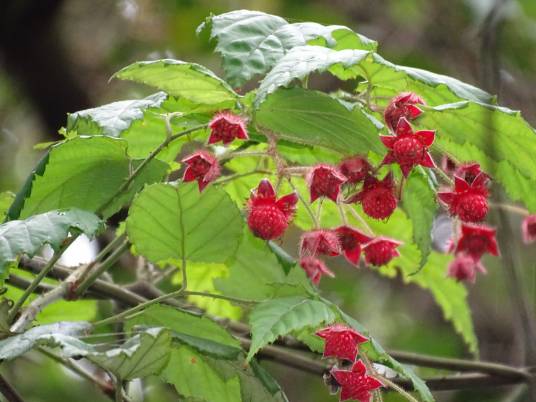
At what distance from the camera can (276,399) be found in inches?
59.7

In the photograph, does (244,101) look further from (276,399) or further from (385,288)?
(385,288)

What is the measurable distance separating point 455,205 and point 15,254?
68cm

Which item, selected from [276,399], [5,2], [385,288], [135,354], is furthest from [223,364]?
[385,288]

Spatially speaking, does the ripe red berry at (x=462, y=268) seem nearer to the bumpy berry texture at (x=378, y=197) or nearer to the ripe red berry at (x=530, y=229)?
the ripe red berry at (x=530, y=229)

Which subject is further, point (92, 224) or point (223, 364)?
point (223, 364)

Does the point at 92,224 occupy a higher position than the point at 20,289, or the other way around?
the point at 92,224

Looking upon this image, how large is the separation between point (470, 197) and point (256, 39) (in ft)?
1.38

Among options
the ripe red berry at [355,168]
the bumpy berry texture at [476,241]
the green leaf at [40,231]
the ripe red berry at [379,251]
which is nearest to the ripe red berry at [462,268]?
the bumpy berry texture at [476,241]

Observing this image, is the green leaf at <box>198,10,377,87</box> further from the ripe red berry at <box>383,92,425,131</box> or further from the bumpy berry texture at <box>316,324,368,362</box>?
the bumpy berry texture at <box>316,324,368,362</box>

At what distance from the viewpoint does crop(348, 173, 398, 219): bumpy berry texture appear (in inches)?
60.4

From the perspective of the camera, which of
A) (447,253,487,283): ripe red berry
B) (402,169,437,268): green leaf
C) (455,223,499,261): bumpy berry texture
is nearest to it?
(402,169,437,268): green leaf

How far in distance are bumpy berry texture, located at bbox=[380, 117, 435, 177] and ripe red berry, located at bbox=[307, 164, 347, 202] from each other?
89 mm

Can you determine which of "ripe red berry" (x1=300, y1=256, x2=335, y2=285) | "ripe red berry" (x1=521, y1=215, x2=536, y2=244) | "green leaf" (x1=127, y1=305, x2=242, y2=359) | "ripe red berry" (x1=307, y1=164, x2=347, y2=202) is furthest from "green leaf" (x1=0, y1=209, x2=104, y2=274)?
"ripe red berry" (x1=521, y1=215, x2=536, y2=244)

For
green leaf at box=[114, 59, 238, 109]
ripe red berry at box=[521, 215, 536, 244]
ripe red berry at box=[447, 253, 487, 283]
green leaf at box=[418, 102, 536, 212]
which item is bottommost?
ripe red berry at box=[447, 253, 487, 283]
